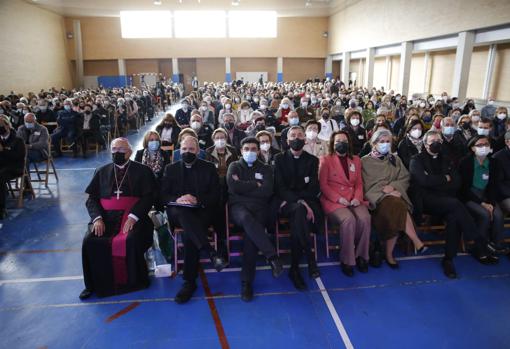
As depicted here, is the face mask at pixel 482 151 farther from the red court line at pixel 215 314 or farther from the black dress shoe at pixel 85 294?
the black dress shoe at pixel 85 294

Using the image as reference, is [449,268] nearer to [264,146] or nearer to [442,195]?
[442,195]

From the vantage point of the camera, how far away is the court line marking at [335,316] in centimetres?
299

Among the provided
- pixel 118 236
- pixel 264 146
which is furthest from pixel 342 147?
pixel 118 236

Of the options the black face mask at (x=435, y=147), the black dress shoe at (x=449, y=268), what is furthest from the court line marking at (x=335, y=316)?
the black face mask at (x=435, y=147)

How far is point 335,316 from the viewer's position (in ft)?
10.9

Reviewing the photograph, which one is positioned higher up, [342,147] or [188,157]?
[342,147]

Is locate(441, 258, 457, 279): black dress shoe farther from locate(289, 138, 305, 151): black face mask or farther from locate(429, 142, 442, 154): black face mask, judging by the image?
locate(289, 138, 305, 151): black face mask

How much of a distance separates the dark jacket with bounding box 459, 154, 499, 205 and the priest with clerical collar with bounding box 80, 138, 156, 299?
391 centimetres

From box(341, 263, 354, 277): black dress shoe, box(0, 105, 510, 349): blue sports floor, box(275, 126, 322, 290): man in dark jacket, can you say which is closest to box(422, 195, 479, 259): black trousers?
box(0, 105, 510, 349): blue sports floor

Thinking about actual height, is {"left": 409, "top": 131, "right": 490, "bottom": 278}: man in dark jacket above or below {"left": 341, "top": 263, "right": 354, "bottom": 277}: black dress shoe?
above

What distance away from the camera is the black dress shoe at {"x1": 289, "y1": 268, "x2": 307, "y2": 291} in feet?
12.3

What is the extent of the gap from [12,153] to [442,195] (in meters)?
6.72

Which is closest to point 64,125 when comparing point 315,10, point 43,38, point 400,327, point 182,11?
point 400,327

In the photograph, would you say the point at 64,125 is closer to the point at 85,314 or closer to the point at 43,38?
the point at 85,314
